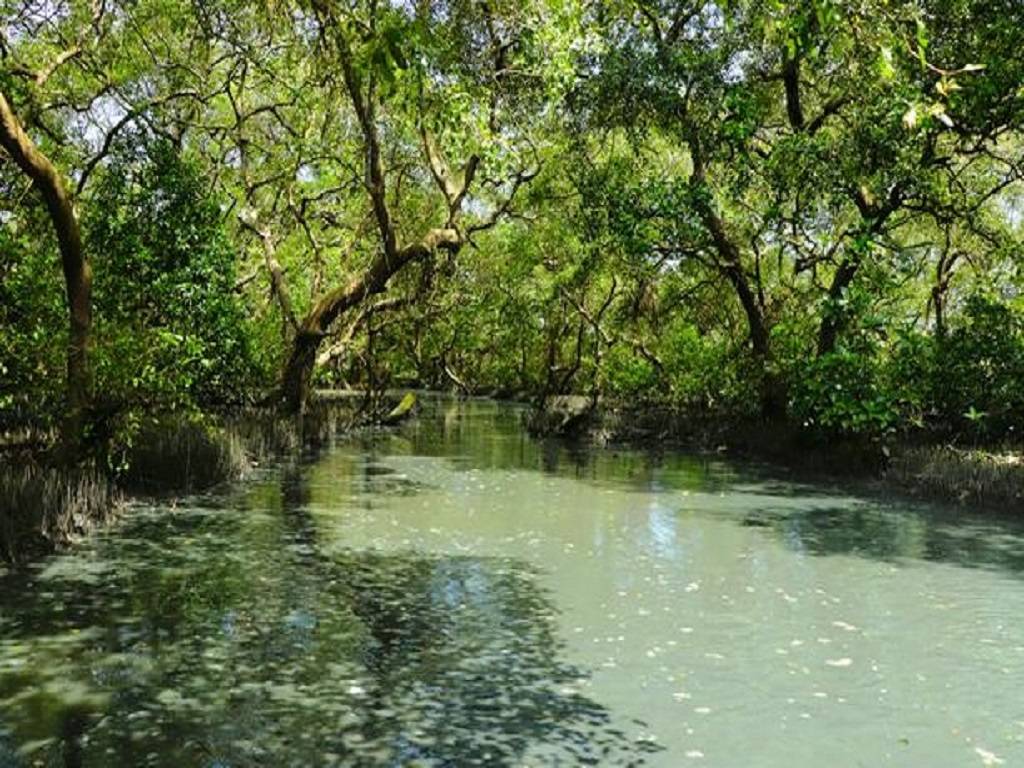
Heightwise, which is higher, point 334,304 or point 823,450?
point 334,304

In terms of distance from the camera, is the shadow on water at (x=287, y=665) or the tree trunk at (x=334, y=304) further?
the tree trunk at (x=334, y=304)

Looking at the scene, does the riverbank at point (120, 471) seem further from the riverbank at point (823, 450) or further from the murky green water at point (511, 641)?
the riverbank at point (823, 450)

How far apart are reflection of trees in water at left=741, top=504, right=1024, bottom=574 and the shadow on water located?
486 centimetres

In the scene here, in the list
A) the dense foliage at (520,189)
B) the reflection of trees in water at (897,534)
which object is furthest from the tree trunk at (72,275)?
the reflection of trees in water at (897,534)

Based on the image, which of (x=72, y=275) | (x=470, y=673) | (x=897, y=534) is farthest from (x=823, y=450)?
(x=72, y=275)

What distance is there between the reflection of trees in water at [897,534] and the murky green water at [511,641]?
78mm

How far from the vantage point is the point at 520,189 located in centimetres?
2759

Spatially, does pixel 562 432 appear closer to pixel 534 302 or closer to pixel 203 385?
pixel 534 302

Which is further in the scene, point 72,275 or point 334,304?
point 334,304

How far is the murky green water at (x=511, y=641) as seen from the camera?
5.67 meters

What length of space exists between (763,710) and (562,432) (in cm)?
2185

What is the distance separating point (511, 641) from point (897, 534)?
788 centimetres

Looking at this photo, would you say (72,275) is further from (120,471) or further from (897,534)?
(897,534)

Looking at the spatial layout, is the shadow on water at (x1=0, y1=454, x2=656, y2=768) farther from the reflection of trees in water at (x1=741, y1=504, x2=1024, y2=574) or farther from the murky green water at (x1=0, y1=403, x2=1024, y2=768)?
the reflection of trees in water at (x1=741, y1=504, x2=1024, y2=574)
